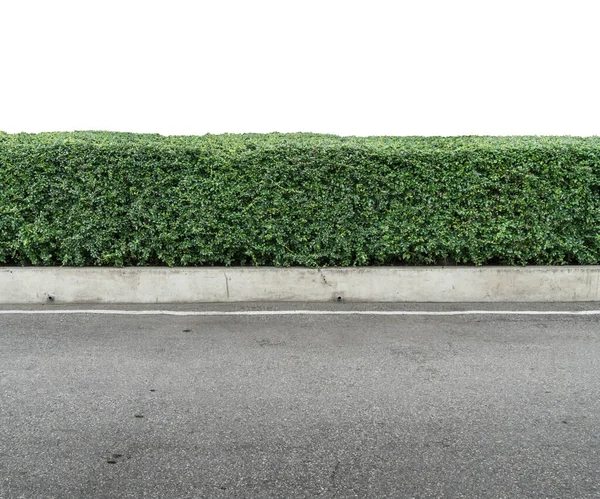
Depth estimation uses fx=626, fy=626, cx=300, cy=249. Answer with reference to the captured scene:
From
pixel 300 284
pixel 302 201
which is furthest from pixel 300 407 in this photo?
pixel 302 201

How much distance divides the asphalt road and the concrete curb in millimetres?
857

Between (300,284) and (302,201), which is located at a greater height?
(302,201)

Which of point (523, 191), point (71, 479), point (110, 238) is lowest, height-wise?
→ point (71, 479)

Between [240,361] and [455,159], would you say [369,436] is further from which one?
[455,159]

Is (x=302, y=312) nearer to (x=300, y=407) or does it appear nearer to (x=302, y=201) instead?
(x=302, y=201)

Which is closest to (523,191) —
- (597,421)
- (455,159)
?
(455,159)

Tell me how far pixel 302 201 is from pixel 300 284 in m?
1.05

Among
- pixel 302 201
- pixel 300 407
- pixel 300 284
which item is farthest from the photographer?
pixel 302 201

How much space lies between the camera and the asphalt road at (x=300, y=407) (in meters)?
3.65

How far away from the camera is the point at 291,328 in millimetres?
6625

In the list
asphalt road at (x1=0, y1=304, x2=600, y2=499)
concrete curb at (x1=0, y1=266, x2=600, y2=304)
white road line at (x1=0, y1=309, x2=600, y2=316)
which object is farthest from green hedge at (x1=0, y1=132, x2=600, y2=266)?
asphalt road at (x1=0, y1=304, x2=600, y2=499)

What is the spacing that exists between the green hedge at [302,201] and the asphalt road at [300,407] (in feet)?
4.44

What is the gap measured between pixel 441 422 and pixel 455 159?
431cm

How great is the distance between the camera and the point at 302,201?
7902mm
